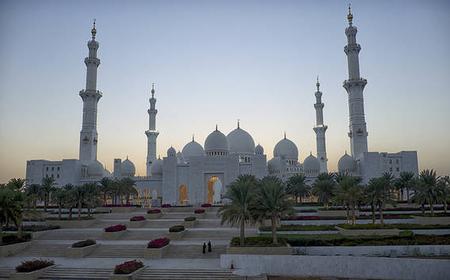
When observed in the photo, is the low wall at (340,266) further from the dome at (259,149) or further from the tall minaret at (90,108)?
the dome at (259,149)

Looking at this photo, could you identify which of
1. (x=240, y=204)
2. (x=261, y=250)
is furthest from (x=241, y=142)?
(x=261, y=250)

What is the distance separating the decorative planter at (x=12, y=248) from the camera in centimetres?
2396

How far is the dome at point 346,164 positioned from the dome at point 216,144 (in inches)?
749

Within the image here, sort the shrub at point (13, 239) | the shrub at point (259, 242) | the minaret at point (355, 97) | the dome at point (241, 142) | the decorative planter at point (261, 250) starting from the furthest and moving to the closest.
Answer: the dome at point (241, 142)
the minaret at point (355, 97)
the shrub at point (13, 239)
the shrub at point (259, 242)
the decorative planter at point (261, 250)

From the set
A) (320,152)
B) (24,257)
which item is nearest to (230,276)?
(24,257)

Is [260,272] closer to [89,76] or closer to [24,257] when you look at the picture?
[24,257]

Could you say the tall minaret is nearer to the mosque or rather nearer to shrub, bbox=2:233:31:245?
the mosque

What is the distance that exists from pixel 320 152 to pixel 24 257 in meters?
55.4

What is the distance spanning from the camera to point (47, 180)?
1665 inches

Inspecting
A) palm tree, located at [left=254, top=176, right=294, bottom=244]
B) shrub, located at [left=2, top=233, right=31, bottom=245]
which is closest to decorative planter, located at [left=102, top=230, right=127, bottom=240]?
shrub, located at [left=2, top=233, right=31, bottom=245]

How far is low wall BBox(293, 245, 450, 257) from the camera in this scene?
2147 centimetres

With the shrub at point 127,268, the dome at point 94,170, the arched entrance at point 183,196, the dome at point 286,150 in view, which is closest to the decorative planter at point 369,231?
the shrub at point 127,268

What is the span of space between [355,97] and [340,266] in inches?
1720

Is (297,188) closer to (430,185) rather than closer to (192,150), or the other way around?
(430,185)
